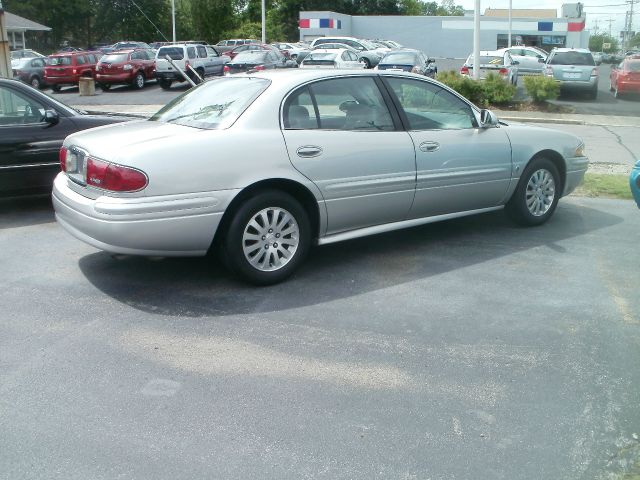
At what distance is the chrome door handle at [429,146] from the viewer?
6535 millimetres

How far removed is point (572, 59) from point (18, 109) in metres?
20.9

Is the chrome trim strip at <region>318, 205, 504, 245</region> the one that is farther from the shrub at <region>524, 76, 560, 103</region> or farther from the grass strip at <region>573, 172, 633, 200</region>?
the shrub at <region>524, 76, 560, 103</region>

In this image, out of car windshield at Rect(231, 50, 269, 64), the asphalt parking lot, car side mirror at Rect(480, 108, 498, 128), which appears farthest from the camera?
car windshield at Rect(231, 50, 269, 64)

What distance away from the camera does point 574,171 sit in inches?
307

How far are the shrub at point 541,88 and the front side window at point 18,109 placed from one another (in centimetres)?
1502

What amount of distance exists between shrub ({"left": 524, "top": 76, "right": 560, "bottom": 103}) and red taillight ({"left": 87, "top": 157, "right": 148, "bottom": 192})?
1680 cm

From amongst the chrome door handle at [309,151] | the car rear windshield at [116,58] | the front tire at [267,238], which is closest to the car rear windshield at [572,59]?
the car rear windshield at [116,58]

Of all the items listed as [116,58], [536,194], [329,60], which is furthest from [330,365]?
[116,58]

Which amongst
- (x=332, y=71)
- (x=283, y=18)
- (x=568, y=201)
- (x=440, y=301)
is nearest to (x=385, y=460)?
(x=440, y=301)

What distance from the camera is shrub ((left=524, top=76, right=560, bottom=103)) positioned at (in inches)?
792

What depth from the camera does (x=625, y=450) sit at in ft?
11.8

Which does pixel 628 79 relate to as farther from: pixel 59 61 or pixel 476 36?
pixel 59 61

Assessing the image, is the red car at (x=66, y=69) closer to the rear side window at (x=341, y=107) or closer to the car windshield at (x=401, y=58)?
the car windshield at (x=401, y=58)

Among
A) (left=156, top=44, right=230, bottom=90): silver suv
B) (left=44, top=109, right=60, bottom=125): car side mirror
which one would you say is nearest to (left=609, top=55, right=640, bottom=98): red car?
(left=156, top=44, right=230, bottom=90): silver suv
